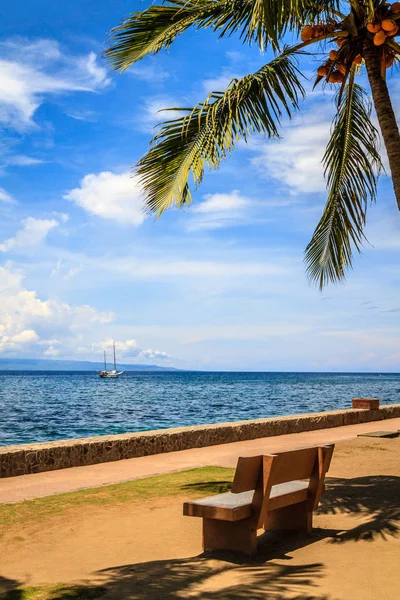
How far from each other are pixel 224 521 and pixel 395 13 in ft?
17.9

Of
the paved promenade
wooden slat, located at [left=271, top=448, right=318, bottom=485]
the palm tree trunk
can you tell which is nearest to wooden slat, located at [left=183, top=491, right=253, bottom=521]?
wooden slat, located at [left=271, top=448, right=318, bottom=485]

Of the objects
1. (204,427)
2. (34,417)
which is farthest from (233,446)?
(34,417)

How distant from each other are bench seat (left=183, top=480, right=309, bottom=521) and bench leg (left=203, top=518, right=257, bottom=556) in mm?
131

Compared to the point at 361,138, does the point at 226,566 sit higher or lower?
lower

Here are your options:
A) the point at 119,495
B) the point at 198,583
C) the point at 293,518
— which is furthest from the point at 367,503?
the point at 198,583

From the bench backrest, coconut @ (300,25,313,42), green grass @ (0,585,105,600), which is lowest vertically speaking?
green grass @ (0,585,105,600)

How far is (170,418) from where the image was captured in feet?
128

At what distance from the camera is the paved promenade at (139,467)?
320 inches

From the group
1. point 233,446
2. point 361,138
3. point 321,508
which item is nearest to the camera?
point 321,508

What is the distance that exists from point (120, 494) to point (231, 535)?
277 cm

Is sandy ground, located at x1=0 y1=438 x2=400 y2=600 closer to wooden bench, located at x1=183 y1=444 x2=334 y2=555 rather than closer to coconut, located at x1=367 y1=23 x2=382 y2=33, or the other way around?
wooden bench, located at x1=183 y1=444 x2=334 y2=555

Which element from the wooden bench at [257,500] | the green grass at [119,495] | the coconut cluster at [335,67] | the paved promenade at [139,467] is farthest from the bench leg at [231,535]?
the coconut cluster at [335,67]

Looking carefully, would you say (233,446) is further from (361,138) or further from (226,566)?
(226,566)

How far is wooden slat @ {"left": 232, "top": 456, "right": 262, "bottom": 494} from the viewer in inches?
192
